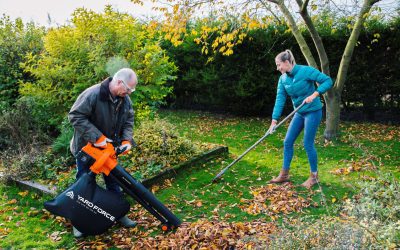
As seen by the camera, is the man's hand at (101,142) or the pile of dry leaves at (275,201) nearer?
the man's hand at (101,142)

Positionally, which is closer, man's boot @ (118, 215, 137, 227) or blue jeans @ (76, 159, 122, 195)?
blue jeans @ (76, 159, 122, 195)

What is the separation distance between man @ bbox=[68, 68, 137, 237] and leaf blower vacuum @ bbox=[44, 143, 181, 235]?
16 centimetres

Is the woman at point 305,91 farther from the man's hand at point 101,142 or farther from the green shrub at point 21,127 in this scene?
the green shrub at point 21,127

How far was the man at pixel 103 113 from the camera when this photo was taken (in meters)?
3.88

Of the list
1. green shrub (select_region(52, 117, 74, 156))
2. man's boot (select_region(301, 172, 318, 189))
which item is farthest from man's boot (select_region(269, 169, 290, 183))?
green shrub (select_region(52, 117, 74, 156))

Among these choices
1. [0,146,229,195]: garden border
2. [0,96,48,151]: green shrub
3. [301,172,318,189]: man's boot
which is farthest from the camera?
[0,96,48,151]: green shrub

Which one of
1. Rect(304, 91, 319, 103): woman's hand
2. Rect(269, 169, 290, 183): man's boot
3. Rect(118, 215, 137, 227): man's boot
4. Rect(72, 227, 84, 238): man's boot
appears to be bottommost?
Rect(72, 227, 84, 238): man's boot

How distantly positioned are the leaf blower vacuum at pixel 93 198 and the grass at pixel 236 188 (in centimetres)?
30

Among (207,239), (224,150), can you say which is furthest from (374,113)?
(207,239)

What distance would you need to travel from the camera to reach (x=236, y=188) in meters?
5.47

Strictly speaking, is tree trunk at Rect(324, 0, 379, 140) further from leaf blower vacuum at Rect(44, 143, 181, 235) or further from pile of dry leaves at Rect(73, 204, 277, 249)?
leaf blower vacuum at Rect(44, 143, 181, 235)

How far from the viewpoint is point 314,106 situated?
195 inches

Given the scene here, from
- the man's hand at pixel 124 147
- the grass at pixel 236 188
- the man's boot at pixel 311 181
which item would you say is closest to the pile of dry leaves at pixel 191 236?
the grass at pixel 236 188

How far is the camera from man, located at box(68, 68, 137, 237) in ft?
12.7
